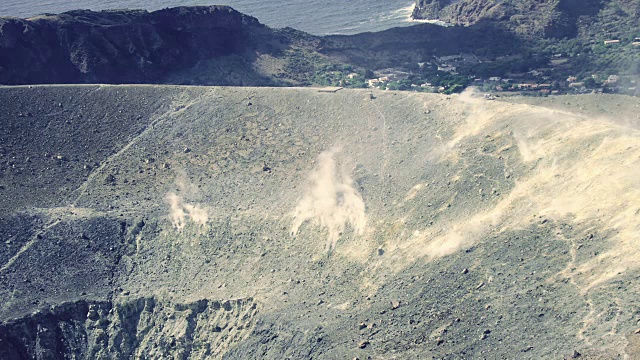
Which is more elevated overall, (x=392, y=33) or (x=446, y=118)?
(x=446, y=118)

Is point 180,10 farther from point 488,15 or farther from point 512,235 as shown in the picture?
point 512,235

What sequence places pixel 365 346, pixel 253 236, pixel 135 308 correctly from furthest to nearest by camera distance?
pixel 253 236 → pixel 135 308 → pixel 365 346

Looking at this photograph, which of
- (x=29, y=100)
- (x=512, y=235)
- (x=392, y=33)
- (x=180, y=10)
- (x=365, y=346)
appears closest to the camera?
(x=365, y=346)

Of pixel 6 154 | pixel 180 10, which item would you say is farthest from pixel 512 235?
pixel 180 10

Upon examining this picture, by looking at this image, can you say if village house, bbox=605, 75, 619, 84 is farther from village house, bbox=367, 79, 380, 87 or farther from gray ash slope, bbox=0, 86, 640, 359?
village house, bbox=367, 79, 380, 87

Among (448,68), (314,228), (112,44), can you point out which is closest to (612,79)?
(448,68)

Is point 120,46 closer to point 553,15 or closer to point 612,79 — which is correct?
point 612,79

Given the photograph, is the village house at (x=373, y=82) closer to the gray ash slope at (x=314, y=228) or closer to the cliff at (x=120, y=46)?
the cliff at (x=120, y=46)
